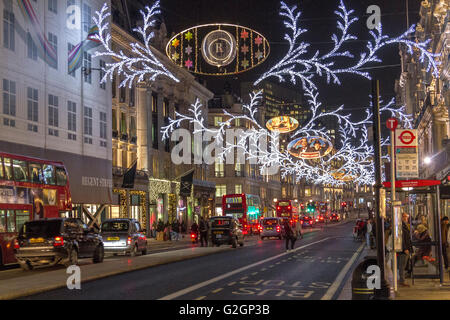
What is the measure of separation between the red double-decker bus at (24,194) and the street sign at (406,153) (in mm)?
14749

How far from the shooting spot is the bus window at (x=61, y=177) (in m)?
27.3

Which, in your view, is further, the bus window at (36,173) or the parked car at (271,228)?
the parked car at (271,228)

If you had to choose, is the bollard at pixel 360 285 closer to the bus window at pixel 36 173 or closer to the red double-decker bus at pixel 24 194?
the red double-decker bus at pixel 24 194

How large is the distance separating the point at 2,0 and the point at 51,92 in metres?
7.34

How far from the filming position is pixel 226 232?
3762 cm

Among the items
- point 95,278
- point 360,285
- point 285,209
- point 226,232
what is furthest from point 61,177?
point 285,209

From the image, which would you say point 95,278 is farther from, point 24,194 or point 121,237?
point 121,237

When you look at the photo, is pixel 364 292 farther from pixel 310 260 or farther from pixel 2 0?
pixel 2 0

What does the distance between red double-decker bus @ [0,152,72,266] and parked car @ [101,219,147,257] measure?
121 inches

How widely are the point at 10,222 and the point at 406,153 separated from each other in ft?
51.8

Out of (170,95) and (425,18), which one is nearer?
(425,18)

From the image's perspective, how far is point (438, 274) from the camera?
629 inches

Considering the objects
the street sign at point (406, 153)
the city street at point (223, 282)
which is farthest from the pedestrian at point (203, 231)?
the street sign at point (406, 153)
